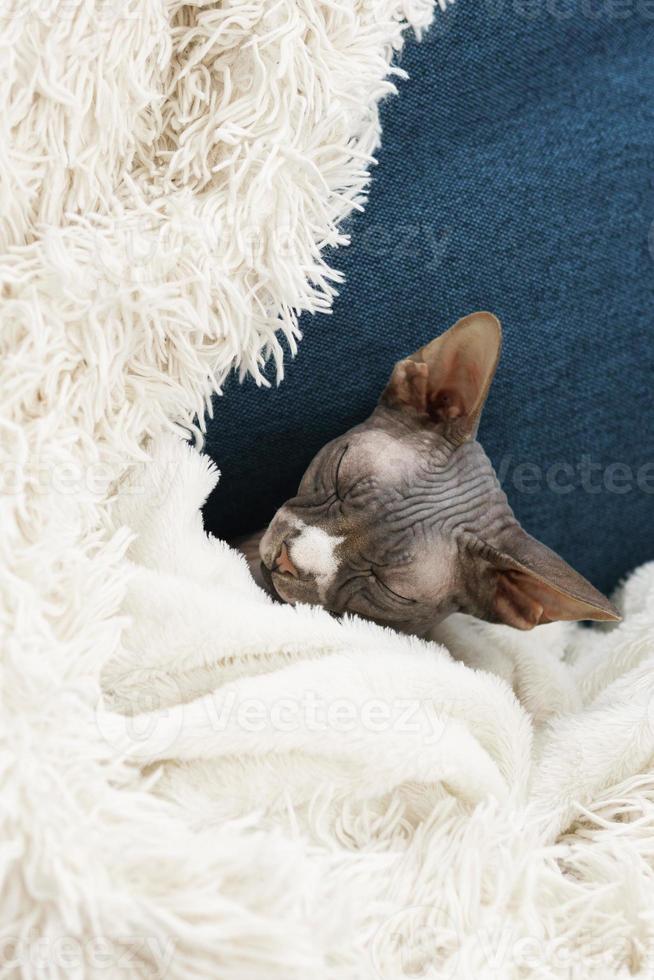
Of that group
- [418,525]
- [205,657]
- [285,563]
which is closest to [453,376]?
[418,525]

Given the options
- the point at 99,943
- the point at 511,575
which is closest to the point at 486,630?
the point at 511,575

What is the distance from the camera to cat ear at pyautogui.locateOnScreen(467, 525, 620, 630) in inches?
31.9

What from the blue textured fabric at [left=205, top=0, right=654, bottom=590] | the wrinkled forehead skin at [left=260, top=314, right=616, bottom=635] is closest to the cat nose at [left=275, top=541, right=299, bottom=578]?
the wrinkled forehead skin at [left=260, top=314, right=616, bottom=635]

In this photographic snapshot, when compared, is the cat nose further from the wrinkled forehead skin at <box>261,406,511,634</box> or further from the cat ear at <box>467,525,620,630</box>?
the cat ear at <box>467,525,620,630</box>

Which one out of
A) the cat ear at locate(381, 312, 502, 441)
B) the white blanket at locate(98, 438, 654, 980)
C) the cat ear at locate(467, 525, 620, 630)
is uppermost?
the cat ear at locate(381, 312, 502, 441)

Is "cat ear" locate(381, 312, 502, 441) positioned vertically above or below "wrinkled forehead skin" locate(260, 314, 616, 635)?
above

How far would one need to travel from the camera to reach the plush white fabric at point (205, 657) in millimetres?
586

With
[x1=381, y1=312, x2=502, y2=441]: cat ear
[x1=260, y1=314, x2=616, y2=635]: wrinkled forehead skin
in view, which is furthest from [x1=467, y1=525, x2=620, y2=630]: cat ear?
[x1=381, y1=312, x2=502, y2=441]: cat ear

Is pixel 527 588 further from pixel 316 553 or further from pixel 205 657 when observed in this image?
pixel 205 657

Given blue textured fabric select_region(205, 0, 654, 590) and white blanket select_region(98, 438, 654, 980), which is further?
blue textured fabric select_region(205, 0, 654, 590)

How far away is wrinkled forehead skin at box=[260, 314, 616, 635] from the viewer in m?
0.86

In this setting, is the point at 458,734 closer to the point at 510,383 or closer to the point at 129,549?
the point at 129,549

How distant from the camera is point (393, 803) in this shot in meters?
0.71

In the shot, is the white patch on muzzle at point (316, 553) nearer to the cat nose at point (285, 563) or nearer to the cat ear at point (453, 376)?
the cat nose at point (285, 563)
